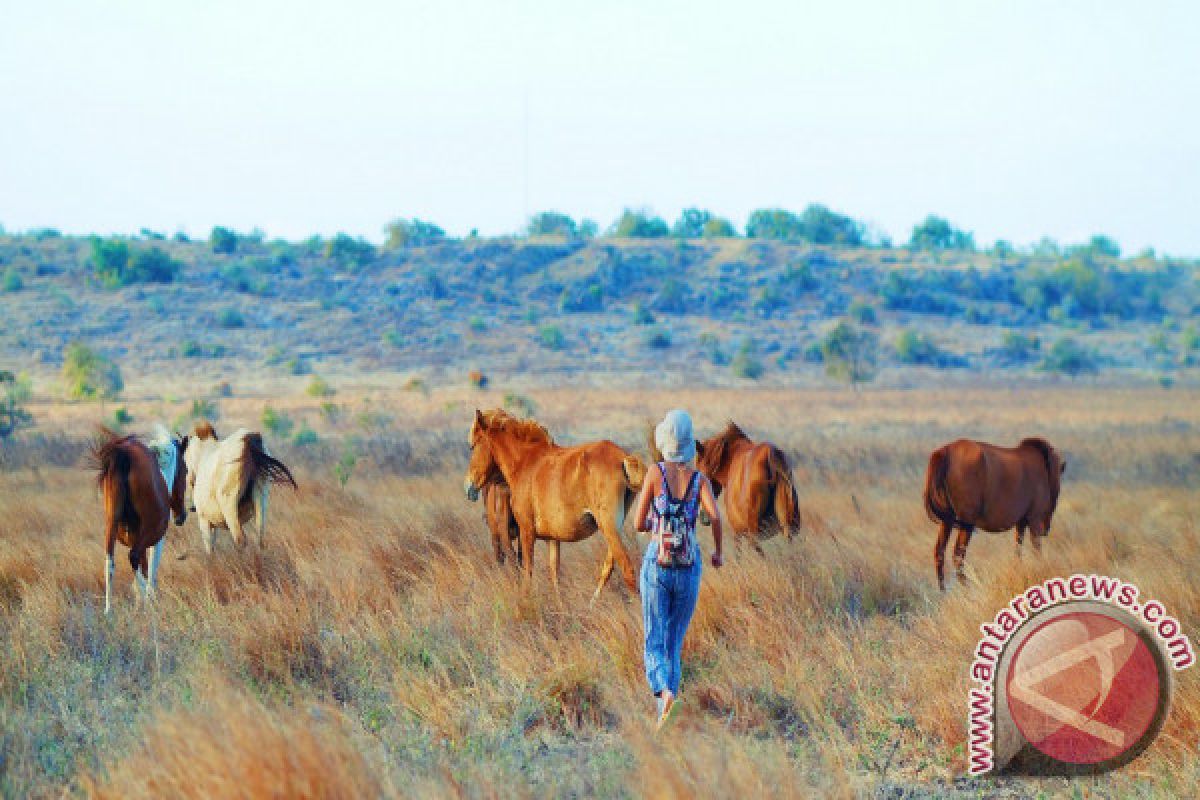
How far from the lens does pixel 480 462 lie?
29.8ft

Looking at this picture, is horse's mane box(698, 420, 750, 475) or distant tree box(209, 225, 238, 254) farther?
distant tree box(209, 225, 238, 254)

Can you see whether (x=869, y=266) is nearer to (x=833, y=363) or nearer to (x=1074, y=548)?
(x=833, y=363)

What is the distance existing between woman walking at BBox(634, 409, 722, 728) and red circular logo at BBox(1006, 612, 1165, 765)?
1.57 m

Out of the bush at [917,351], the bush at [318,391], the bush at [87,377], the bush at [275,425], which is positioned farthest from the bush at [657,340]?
the bush at [275,425]

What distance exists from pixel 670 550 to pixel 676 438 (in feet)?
1.84

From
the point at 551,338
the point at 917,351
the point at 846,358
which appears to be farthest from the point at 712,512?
the point at 917,351

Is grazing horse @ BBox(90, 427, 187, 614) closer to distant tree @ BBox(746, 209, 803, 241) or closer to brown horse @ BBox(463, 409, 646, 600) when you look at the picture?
brown horse @ BBox(463, 409, 646, 600)

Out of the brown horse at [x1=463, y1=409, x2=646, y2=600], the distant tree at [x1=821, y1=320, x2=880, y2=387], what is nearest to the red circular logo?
the brown horse at [x1=463, y1=409, x2=646, y2=600]

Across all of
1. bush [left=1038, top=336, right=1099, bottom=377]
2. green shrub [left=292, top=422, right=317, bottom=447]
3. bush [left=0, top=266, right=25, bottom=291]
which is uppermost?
bush [left=0, top=266, right=25, bottom=291]

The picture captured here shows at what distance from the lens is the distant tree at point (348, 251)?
222 ft

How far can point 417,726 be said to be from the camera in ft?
20.0

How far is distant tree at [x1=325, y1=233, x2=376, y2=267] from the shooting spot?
222 feet

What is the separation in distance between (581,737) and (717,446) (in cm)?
475

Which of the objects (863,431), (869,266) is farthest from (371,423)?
(869,266)
